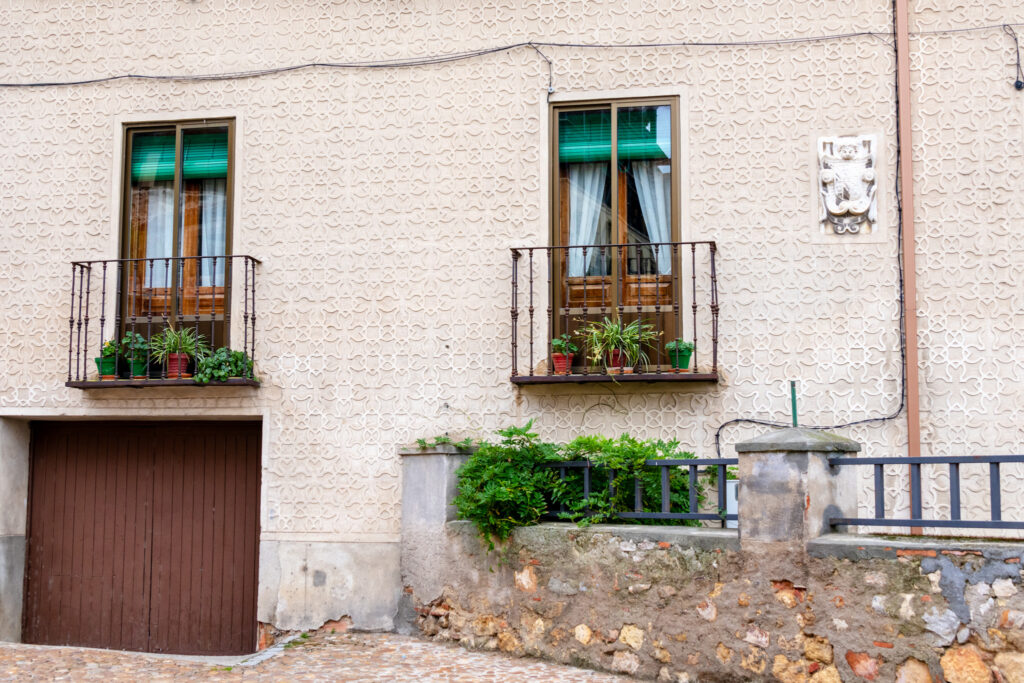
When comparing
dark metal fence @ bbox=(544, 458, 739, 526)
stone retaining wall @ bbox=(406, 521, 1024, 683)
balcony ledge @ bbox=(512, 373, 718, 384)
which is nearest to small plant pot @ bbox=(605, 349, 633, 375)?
balcony ledge @ bbox=(512, 373, 718, 384)

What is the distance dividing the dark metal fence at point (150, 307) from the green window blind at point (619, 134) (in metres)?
2.80

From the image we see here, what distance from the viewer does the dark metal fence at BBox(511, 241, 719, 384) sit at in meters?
8.40

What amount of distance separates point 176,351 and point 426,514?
8.68ft

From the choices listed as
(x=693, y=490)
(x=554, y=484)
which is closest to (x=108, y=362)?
(x=554, y=484)

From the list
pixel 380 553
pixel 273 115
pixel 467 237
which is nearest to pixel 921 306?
pixel 467 237

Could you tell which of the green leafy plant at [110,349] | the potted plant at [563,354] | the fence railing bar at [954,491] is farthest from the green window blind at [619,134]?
the green leafy plant at [110,349]

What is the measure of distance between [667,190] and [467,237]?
1667 millimetres

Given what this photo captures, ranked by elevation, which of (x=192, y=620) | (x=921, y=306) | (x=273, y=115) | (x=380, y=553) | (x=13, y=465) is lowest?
(x=192, y=620)

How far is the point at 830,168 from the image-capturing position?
8.34m

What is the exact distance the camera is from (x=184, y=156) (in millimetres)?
9492

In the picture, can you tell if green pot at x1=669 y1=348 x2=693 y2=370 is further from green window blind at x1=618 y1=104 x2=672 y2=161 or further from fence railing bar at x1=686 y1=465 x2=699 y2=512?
green window blind at x1=618 y1=104 x2=672 y2=161

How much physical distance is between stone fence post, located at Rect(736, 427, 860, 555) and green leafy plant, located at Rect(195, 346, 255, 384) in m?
4.22

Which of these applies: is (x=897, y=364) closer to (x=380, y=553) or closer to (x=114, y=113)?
(x=380, y=553)

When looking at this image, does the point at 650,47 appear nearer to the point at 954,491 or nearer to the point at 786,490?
the point at 786,490
